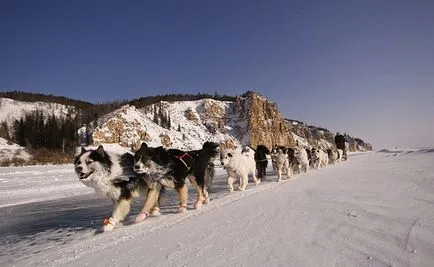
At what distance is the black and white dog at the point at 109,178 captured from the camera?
22.6ft

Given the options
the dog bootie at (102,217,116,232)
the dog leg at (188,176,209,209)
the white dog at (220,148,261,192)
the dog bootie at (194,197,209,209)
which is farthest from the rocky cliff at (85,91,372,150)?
the dog bootie at (102,217,116,232)

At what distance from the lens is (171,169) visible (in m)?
7.98

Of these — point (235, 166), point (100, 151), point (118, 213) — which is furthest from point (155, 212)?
point (235, 166)

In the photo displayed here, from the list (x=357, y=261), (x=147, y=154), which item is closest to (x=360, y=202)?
(x=357, y=261)

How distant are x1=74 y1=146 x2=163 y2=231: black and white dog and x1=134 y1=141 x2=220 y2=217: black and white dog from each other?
0.31 meters

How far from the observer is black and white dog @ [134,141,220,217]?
7479 mm

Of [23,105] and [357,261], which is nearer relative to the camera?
[357,261]

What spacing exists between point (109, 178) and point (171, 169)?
4.55 ft

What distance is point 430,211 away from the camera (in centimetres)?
560

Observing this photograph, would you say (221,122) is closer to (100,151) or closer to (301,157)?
(301,157)

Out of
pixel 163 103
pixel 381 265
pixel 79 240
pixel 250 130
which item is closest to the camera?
pixel 381 265

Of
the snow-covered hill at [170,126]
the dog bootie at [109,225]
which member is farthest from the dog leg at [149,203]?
the snow-covered hill at [170,126]

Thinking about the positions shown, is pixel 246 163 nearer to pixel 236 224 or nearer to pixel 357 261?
pixel 236 224

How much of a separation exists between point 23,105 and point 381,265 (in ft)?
522
